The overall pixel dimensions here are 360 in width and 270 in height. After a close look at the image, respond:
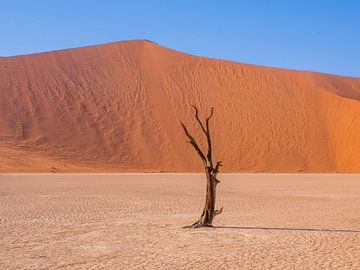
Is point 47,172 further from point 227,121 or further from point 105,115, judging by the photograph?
point 227,121

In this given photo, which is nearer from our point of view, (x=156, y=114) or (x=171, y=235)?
(x=171, y=235)

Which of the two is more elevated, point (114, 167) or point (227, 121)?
point (227, 121)

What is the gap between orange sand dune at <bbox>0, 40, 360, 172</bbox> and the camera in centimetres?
4753

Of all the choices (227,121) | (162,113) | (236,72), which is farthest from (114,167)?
(236,72)

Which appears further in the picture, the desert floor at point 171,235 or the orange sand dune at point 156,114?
the orange sand dune at point 156,114

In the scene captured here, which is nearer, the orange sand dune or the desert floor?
the desert floor

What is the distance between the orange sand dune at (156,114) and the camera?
47.5 metres

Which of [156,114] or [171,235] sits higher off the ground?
[156,114]

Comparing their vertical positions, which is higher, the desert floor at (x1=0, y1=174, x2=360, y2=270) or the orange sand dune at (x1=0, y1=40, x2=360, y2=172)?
the orange sand dune at (x1=0, y1=40, x2=360, y2=172)

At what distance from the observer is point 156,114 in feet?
183

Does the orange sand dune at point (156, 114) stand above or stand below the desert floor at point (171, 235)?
above

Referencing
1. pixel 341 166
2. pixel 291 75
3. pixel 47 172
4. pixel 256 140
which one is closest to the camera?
pixel 47 172

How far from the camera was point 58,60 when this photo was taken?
209 ft

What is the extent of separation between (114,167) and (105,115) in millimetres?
9848
